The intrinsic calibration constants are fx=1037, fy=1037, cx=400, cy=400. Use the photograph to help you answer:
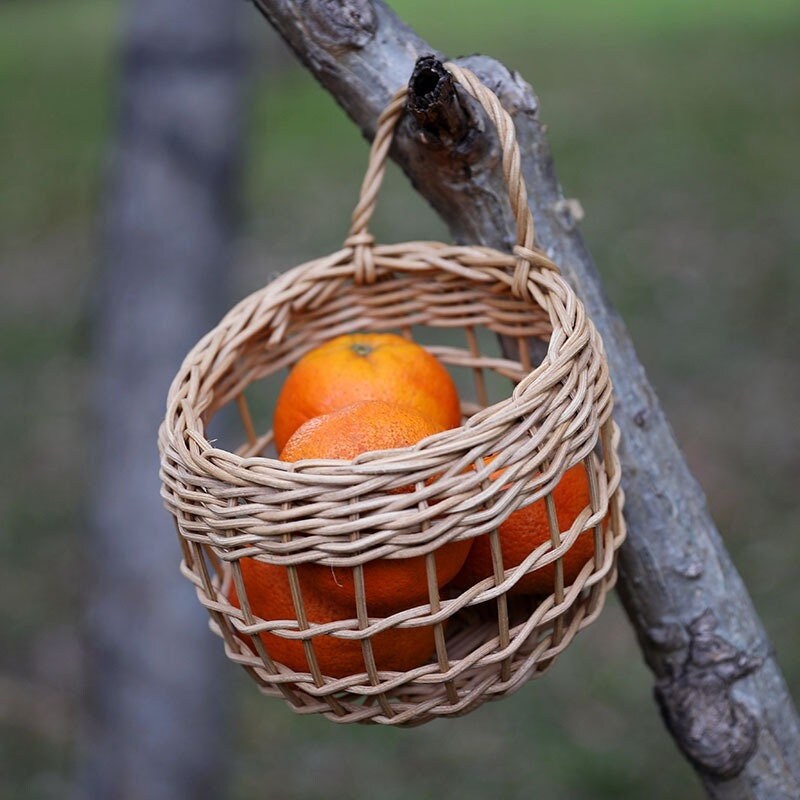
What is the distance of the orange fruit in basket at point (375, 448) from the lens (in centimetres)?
84

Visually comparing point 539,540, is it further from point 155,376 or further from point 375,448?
point 155,376

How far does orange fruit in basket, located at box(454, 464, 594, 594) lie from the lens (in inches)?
36.5

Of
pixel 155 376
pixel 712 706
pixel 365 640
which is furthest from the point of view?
pixel 155 376

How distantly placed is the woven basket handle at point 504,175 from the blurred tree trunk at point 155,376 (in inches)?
40.4

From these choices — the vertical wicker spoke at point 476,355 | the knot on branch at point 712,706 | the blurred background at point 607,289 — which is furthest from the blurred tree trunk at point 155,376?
the knot on branch at point 712,706

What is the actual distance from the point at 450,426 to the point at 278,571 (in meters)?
0.28

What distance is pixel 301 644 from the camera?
0.89 metres

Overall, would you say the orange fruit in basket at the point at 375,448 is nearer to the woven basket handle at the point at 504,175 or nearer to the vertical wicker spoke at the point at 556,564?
the vertical wicker spoke at the point at 556,564

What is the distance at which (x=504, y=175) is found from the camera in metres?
1.00

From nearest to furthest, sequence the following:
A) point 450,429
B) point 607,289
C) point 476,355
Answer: point 450,429, point 476,355, point 607,289

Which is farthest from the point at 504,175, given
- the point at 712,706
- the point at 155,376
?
the point at 155,376

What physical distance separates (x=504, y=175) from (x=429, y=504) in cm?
34

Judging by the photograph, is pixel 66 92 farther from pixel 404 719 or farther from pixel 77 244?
pixel 404 719

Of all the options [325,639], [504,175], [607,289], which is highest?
[504,175]
